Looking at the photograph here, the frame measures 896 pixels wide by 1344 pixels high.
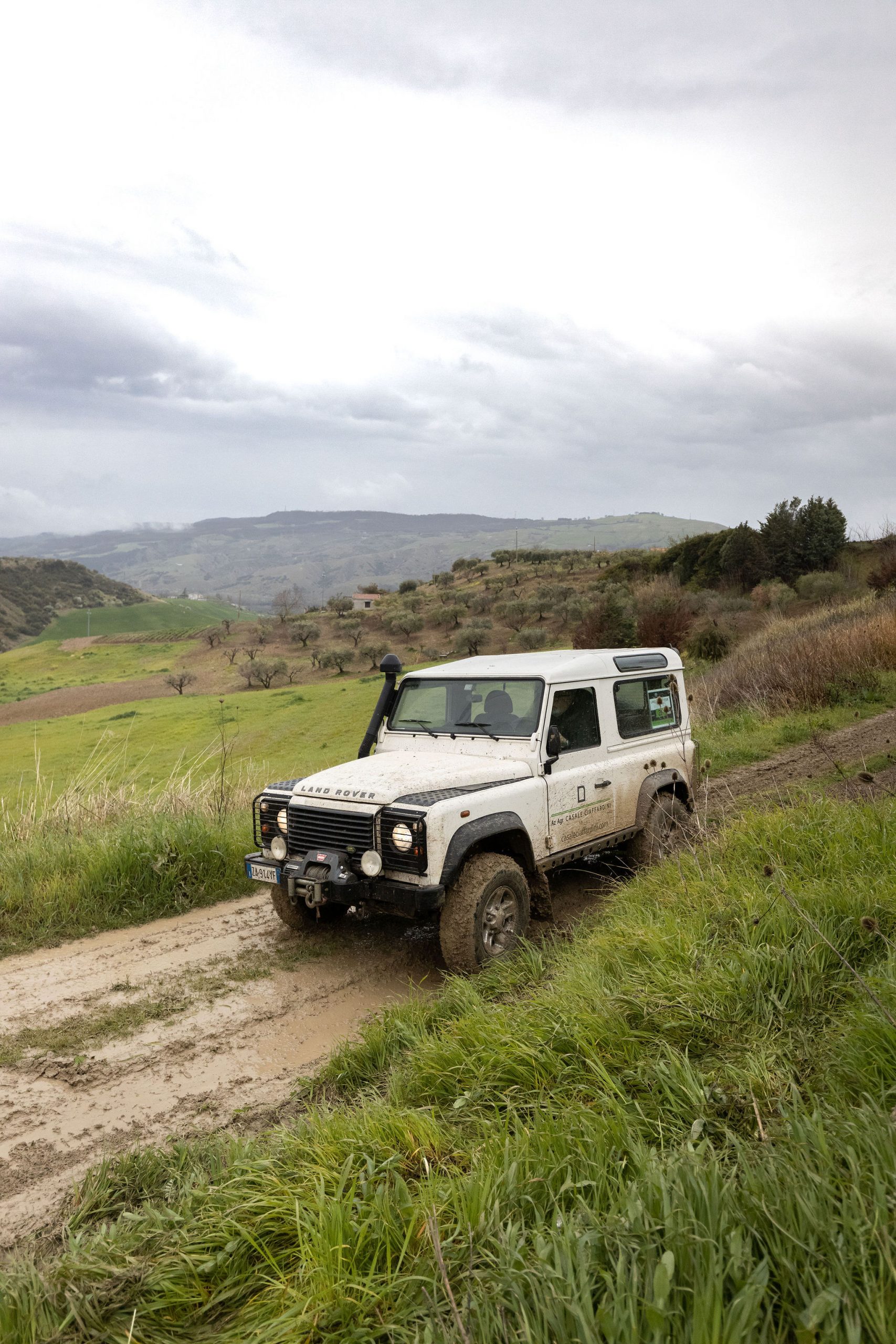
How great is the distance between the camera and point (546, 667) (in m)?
6.57

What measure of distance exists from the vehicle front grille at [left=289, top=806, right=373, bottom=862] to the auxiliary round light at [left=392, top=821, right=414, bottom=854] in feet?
0.60

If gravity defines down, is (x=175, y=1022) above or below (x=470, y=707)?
below

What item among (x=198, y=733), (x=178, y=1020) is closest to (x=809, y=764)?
(x=178, y=1020)

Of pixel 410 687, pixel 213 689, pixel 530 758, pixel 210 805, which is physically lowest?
pixel 213 689

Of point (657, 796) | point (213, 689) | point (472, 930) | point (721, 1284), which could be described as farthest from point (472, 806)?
point (213, 689)

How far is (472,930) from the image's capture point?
521 cm

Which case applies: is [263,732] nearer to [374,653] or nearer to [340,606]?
[374,653]

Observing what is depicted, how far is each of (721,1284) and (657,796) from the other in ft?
19.3

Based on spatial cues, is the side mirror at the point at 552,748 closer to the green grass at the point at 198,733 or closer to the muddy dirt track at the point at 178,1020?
the muddy dirt track at the point at 178,1020

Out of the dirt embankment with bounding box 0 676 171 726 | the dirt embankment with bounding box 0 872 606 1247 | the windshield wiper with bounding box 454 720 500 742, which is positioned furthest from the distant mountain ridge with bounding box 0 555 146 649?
the windshield wiper with bounding box 454 720 500 742

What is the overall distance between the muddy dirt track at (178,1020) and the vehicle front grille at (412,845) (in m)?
0.88

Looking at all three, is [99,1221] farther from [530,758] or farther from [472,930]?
[530,758]

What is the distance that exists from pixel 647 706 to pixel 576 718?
1271mm

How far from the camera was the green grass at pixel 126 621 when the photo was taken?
112062 mm
